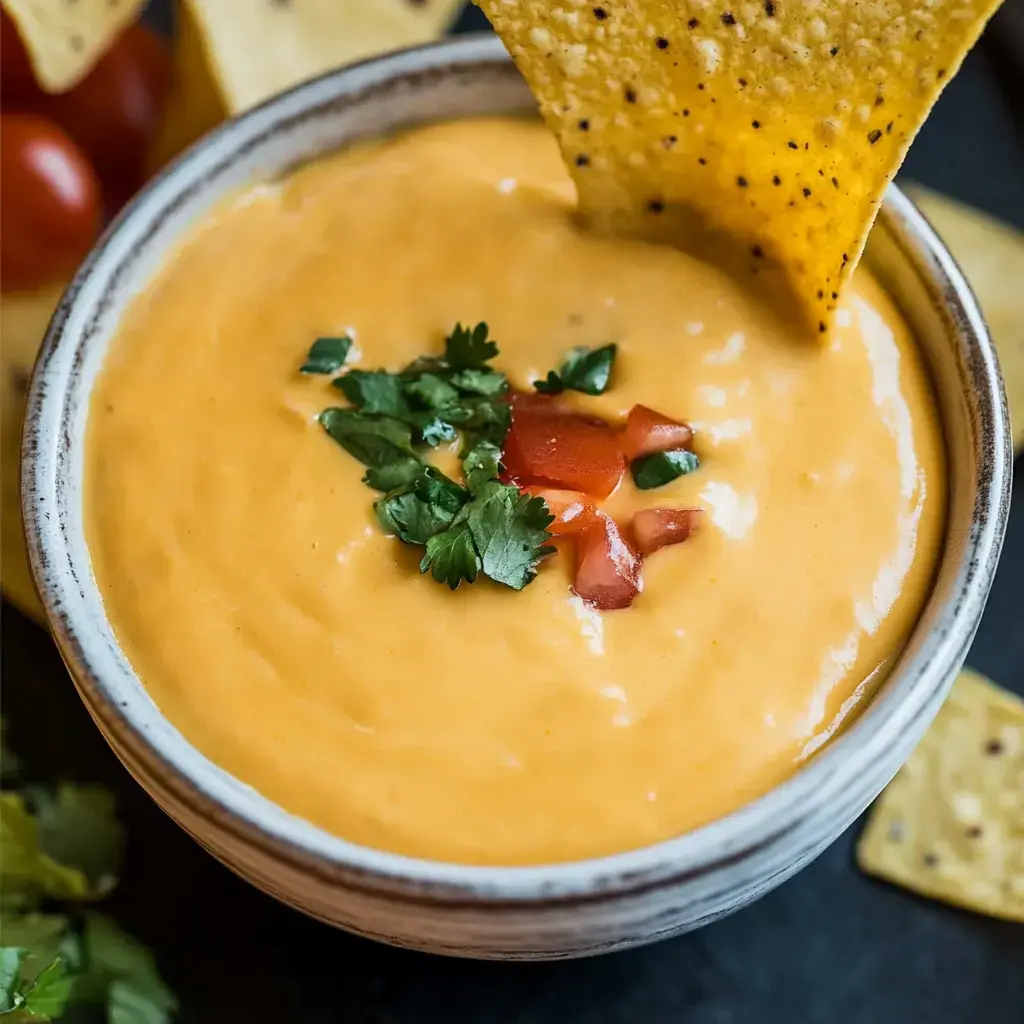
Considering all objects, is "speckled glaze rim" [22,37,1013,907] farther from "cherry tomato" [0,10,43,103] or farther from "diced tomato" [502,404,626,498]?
"cherry tomato" [0,10,43,103]

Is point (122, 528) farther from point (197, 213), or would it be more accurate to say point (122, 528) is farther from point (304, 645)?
point (197, 213)

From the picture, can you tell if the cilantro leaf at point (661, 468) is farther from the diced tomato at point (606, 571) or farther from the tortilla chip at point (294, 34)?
the tortilla chip at point (294, 34)

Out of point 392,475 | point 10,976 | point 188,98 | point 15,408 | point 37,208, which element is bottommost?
point 10,976

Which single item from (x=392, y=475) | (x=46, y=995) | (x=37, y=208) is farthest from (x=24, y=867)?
(x=37, y=208)

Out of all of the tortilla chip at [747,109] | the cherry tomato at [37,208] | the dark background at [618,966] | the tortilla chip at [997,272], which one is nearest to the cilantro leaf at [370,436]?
the tortilla chip at [747,109]

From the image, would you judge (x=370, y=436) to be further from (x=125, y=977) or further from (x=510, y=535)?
(x=125, y=977)

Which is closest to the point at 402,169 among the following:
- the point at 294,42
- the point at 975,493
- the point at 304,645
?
the point at 294,42
